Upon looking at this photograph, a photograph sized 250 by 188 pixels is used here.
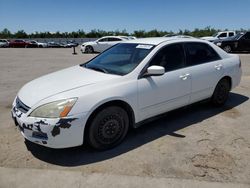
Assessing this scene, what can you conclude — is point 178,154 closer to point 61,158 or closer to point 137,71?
point 137,71

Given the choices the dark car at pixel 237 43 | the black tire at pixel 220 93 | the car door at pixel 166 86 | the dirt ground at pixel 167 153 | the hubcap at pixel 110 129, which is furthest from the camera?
the dark car at pixel 237 43

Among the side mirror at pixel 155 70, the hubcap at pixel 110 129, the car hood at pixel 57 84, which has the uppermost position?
the side mirror at pixel 155 70

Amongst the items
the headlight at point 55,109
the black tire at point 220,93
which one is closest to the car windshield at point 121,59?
the headlight at point 55,109

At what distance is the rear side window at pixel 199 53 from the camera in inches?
190

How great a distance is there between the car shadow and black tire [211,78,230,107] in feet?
0.45

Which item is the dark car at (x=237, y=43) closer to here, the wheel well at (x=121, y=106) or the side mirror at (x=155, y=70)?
the side mirror at (x=155, y=70)

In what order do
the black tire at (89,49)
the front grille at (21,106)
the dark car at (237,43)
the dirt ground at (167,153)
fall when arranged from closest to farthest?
the dirt ground at (167,153) < the front grille at (21,106) < the dark car at (237,43) < the black tire at (89,49)

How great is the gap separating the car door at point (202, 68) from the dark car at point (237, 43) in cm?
1477

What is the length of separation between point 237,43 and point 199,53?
1537 centimetres

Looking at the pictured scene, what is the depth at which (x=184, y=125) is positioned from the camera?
4.71 metres

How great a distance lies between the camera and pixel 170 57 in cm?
454

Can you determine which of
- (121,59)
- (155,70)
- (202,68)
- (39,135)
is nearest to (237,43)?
(202,68)

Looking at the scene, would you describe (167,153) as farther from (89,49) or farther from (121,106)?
(89,49)

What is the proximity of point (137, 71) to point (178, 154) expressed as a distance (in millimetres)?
1327
